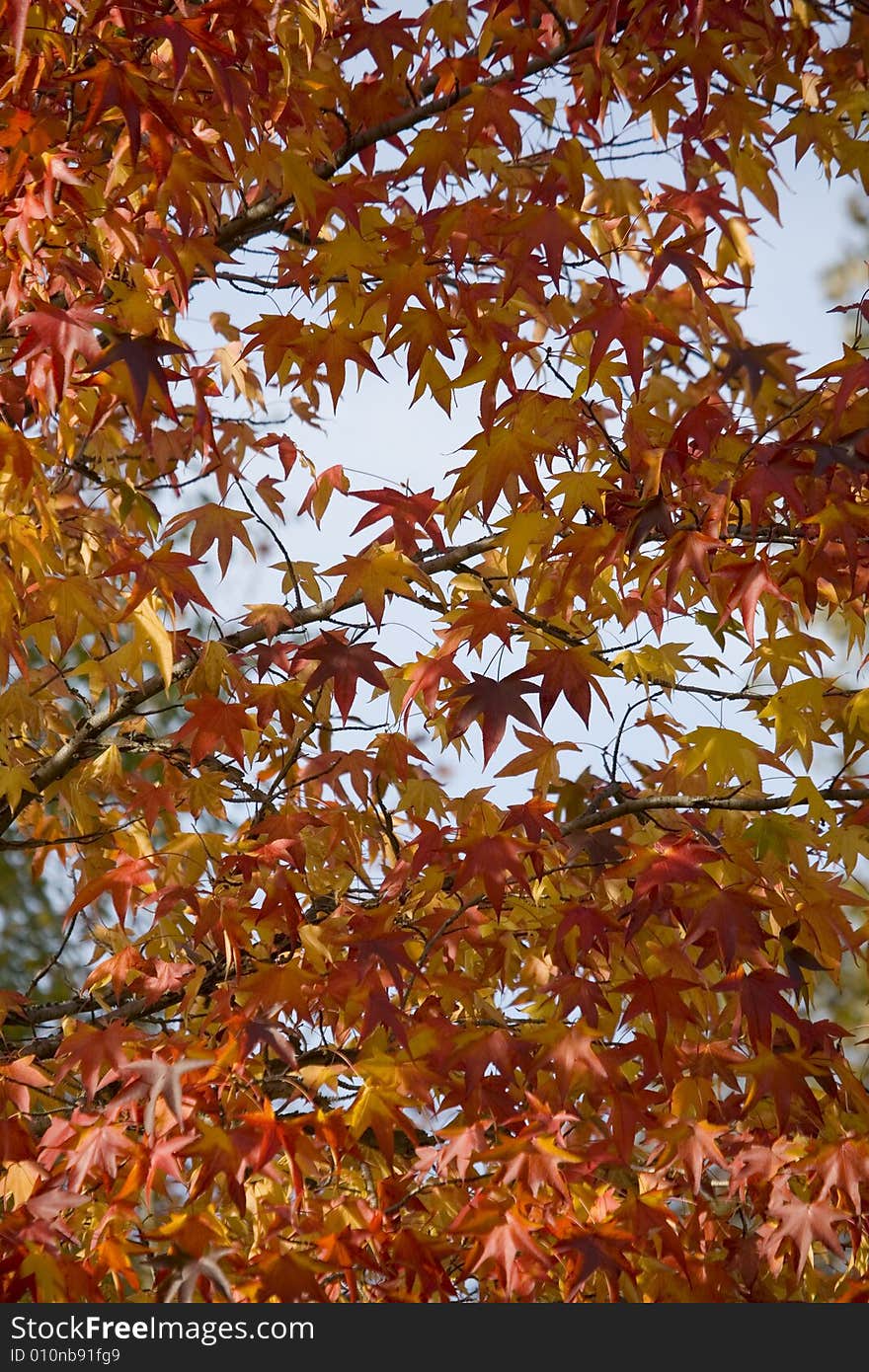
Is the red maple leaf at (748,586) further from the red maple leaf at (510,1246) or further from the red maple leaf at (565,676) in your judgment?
the red maple leaf at (510,1246)

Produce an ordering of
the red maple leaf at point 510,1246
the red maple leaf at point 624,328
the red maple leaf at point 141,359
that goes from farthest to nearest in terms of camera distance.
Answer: the red maple leaf at point 624,328 → the red maple leaf at point 141,359 → the red maple leaf at point 510,1246

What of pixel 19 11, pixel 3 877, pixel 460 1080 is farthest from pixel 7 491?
pixel 3 877

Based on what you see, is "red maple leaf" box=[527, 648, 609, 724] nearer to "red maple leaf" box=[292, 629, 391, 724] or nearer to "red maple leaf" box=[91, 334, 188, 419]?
"red maple leaf" box=[292, 629, 391, 724]

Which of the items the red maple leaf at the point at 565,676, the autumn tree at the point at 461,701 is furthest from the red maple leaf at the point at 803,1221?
the red maple leaf at the point at 565,676

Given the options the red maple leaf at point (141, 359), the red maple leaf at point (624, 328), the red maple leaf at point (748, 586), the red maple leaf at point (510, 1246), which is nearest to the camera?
the red maple leaf at point (510, 1246)

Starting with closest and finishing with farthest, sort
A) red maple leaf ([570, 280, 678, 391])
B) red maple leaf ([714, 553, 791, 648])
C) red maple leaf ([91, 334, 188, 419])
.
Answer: red maple leaf ([91, 334, 188, 419]) < red maple leaf ([570, 280, 678, 391]) < red maple leaf ([714, 553, 791, 648])

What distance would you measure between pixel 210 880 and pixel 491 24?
6.95ft

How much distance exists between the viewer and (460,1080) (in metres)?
2.53

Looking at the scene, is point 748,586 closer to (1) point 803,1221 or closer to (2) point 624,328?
(2) point 624,328

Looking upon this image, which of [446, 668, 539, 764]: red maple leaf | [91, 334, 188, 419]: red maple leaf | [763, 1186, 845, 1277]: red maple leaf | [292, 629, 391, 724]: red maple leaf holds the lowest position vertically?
[763, 1186, 845, 1277]: red maple leaf

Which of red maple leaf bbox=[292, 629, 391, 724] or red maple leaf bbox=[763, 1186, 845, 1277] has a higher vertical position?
red maple leaf bbox=[292, 629, 391, 724]

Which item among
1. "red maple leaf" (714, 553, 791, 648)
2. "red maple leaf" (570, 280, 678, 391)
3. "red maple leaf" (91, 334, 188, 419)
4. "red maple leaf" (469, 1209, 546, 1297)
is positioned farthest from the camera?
"red maple leaf" (714, 553, 791, 648)

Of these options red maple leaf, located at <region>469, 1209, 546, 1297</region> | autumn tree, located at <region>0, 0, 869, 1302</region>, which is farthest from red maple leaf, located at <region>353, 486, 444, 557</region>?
red maple leaf, located at <region>469, 1209, 546, 1297</region>

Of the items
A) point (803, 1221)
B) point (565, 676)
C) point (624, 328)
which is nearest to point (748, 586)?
point (565, 676)
